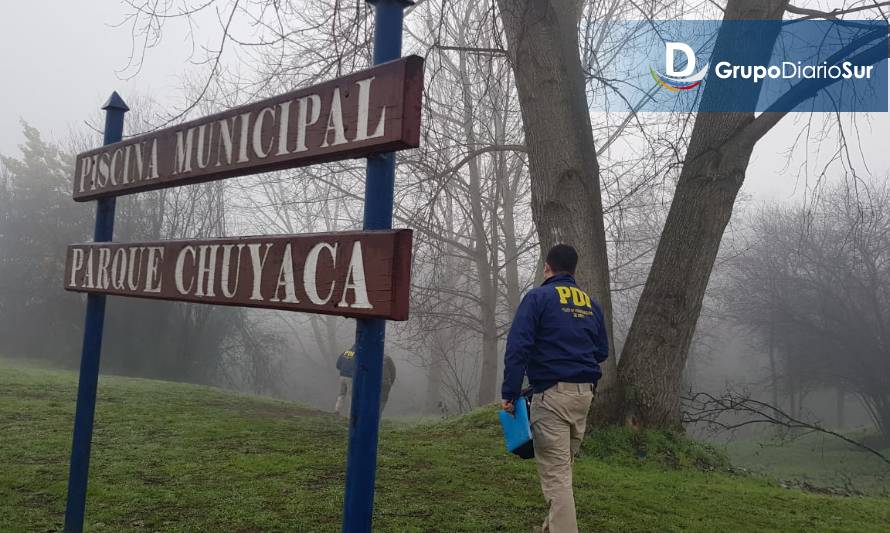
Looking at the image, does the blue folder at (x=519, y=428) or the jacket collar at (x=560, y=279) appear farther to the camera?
the jacket collar at (x=560, y=279)

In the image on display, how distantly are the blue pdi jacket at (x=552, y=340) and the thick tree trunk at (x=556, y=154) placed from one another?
3160 millimetres

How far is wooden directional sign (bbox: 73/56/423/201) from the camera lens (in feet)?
6.96

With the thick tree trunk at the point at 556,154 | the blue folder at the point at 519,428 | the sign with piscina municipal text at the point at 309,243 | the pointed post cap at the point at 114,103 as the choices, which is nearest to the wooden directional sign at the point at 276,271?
the sign with piscina municipal text at the point at 309,243

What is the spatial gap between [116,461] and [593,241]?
5132mm

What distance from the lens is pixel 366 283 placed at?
2.07m

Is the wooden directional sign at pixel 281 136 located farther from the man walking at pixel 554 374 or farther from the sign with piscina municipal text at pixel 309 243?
the man walking at pixel 554 374

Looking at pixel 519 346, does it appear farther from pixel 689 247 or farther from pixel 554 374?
pixel 689 247

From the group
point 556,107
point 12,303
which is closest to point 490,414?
point 556,107

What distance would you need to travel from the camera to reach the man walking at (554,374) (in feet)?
12.6

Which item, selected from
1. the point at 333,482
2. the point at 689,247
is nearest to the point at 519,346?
the point at 333,482

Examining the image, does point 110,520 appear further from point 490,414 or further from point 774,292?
point 774,292

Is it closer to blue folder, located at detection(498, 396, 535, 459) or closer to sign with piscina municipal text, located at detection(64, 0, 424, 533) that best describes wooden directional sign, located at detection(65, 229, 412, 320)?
sign with piscina municipal text, located at detection(64, 0, 424, 533)

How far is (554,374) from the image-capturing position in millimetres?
3939

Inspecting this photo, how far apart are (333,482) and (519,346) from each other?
7.44ft
